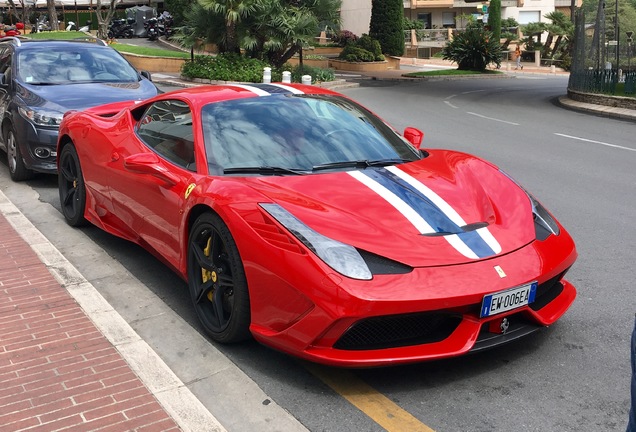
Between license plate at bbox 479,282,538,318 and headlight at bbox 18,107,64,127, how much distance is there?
20.0ft

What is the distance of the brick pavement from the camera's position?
11.1 ft

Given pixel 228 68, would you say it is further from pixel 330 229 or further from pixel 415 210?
pixel 330 229

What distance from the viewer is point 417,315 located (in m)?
3.54

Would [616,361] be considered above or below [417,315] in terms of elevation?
below

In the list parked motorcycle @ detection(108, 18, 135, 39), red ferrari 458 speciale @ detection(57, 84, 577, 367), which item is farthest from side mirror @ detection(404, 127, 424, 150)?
parked motorcycle @ detection(108, 18, 135, 39)

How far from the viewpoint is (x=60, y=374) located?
3842 mm

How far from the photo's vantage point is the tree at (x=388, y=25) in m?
41.2

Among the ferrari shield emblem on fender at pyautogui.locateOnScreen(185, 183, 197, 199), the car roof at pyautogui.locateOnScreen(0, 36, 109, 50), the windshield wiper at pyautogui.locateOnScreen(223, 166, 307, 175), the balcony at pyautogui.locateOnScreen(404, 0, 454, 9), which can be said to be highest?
the balcony at pyautogui.locateOnScreen(404, 0, 454, 9)

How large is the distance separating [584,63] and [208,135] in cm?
1861

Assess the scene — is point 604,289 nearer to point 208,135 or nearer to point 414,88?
point 208,135

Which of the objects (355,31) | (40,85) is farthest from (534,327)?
(355,31)

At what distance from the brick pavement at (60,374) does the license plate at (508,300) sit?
1561mm

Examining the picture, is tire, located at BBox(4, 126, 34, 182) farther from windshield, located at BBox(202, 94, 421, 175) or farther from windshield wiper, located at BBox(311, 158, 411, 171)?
windshield wiper, located at BBox(311, 158, 411, 171)

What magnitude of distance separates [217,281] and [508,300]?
1.58 meters
